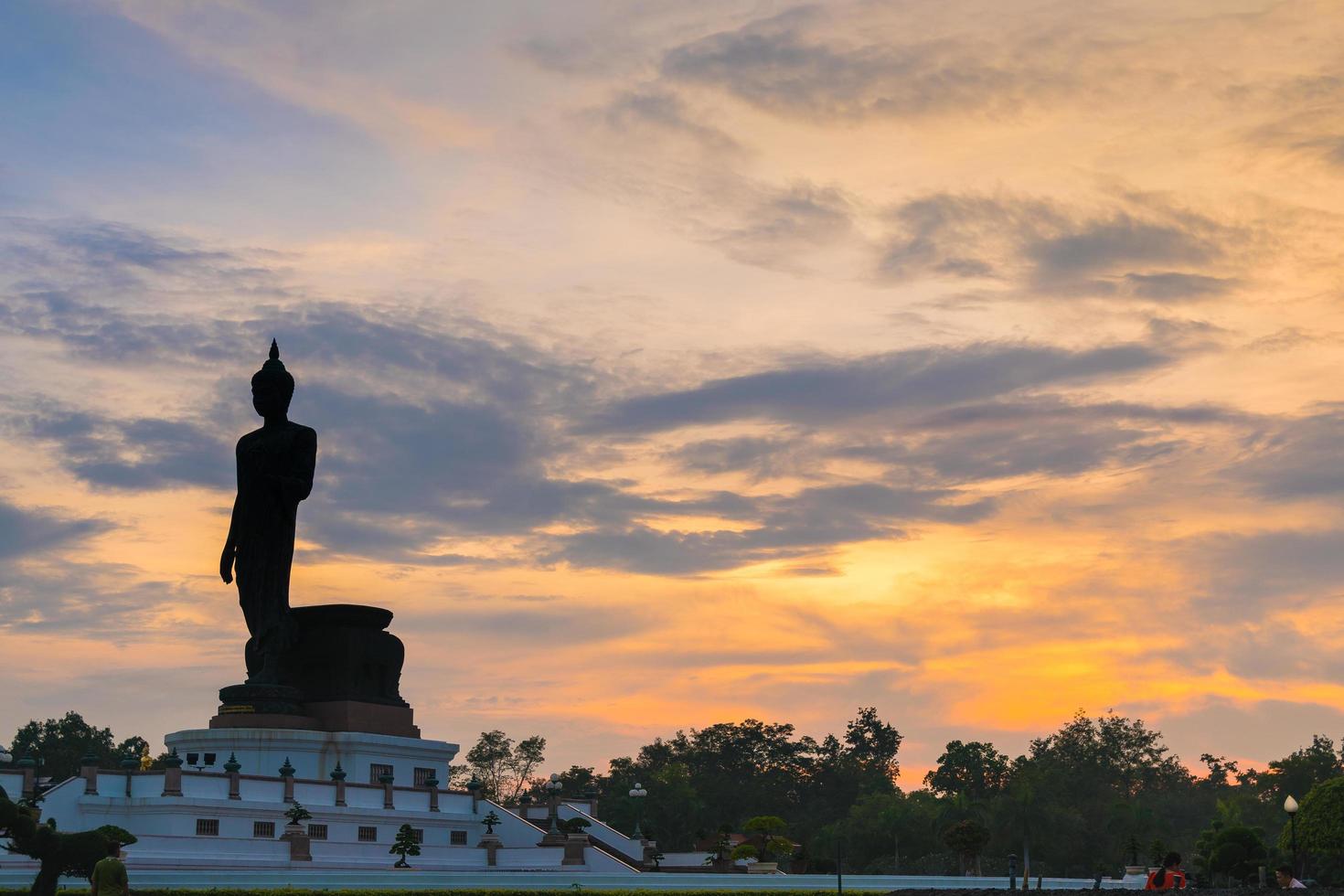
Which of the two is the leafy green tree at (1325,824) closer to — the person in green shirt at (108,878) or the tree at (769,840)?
Answer: the tree at (769,840)

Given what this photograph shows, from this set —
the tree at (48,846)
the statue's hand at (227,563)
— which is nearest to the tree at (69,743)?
the statue's hand at (227,563)

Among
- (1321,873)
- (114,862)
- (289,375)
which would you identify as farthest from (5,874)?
(1321,873)

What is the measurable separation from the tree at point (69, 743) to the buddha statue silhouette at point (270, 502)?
53300 mm

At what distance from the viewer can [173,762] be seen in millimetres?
A: 51406

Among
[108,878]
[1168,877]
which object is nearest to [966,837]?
[1168,877]

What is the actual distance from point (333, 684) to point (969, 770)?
238ft

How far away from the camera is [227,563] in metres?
65.1

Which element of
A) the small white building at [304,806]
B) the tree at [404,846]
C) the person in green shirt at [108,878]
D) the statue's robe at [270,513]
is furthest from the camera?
the statue's robe at [270,513]

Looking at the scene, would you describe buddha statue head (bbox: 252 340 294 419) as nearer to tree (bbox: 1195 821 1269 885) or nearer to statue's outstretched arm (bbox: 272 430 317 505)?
statue's outstretched arm (bbox: 272 430 317 505)

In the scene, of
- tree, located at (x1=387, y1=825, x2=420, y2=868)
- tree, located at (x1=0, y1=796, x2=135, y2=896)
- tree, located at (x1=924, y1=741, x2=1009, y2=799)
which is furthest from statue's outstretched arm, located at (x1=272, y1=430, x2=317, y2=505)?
tree, located at (x1=924, y1=741, x2=1009, y2=799)

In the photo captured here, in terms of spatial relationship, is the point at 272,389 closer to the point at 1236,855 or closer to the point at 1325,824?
the point at 1236,855

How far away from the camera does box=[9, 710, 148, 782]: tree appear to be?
368 feet

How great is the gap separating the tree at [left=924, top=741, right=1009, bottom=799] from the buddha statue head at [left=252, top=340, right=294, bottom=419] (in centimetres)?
7406

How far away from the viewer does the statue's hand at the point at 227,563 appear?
6494cm
